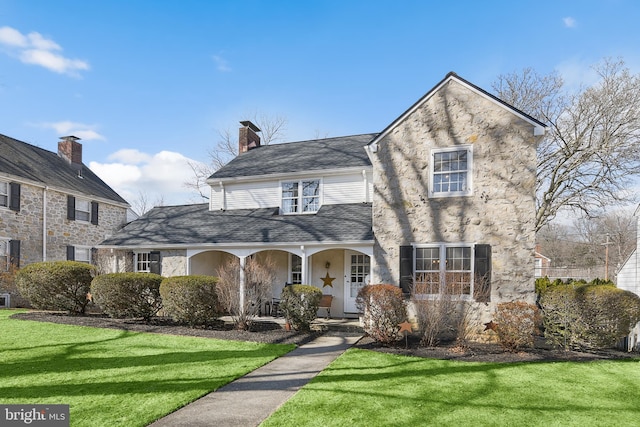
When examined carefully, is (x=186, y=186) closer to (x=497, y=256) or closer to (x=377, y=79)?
(x=377, y=79)

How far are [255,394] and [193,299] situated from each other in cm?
568

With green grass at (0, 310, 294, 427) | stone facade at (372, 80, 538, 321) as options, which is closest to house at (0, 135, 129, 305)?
green grass at (0, 310, 294, 427)

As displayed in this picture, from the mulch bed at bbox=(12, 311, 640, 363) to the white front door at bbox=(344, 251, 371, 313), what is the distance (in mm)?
3305

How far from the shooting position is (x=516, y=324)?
8.52 meters

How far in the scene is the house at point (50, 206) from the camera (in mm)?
16828

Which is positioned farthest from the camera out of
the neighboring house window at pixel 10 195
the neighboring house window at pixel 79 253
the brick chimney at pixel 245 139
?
the brick chimney at pixel 245 139

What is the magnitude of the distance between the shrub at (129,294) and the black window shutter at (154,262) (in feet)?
9.22

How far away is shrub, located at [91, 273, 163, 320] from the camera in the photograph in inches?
457

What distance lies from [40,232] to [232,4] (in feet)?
50.8

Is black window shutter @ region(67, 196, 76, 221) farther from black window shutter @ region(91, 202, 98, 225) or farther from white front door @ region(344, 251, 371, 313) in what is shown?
white front door @ region(344, 251, 371, 313)

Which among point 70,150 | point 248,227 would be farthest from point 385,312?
point 70,150

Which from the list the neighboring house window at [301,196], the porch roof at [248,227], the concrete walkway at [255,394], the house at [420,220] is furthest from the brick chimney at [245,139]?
the concrete walkway at [255,394]

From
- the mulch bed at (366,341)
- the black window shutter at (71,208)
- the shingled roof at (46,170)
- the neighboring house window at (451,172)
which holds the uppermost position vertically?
the shingled roof at (46,170)

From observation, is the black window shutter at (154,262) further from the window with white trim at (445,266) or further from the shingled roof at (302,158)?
the window with white trim at (445,266)
